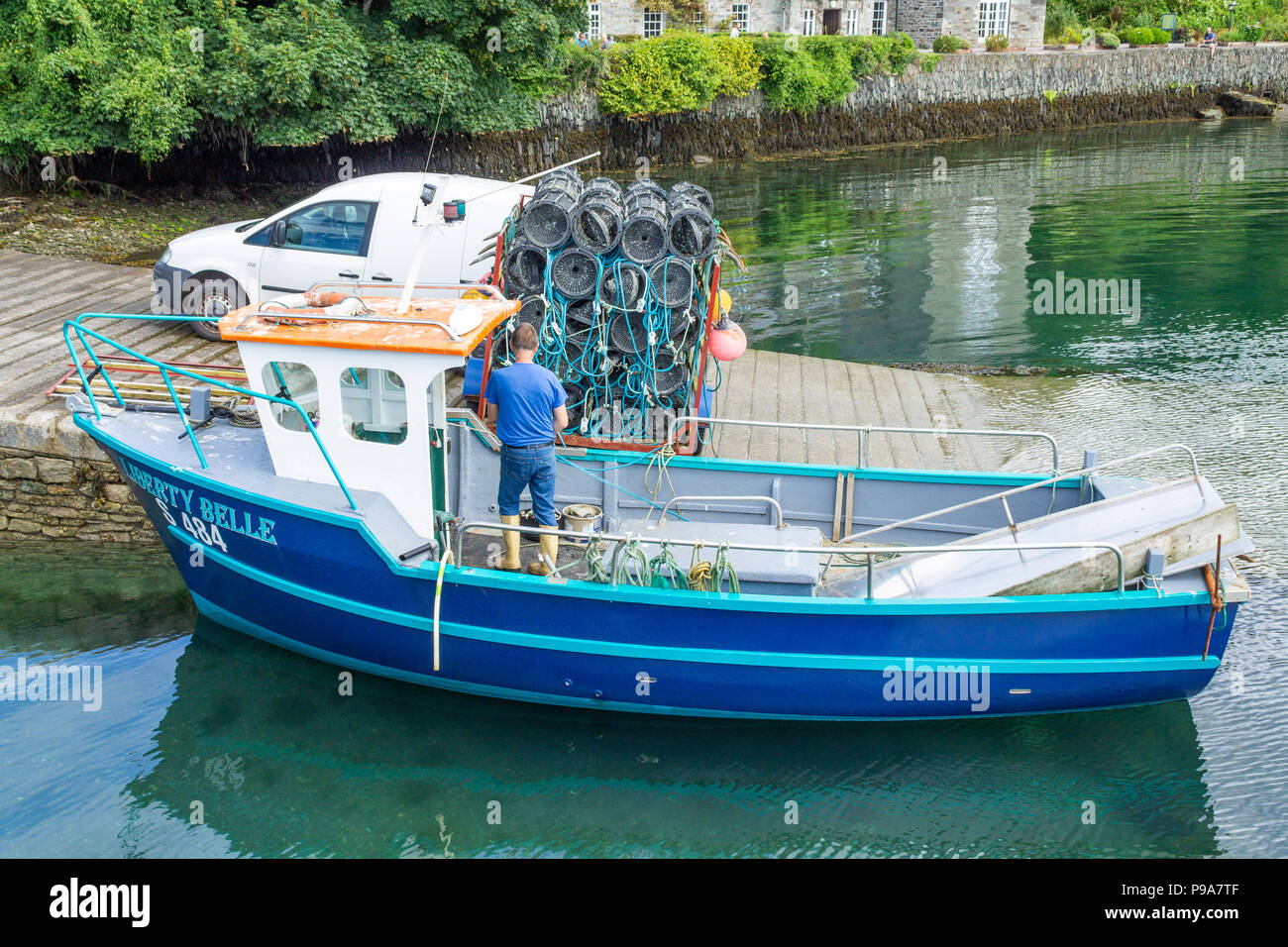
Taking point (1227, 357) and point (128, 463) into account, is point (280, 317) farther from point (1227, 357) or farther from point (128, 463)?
point (1227, 357)

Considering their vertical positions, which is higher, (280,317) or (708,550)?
(280,317)

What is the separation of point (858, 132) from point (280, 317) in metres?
30.5

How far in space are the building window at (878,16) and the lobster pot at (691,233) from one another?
35.0 meters

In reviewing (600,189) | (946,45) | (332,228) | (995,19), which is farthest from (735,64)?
(600,189)

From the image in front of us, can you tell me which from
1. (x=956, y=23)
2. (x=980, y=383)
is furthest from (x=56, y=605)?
(x=956, y=23)

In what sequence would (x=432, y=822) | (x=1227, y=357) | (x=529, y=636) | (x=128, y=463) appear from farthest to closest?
(x=1227, y=357) → (x=128, y=463) → (x=529, y=636) → (x=432, y=822)

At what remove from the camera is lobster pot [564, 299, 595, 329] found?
9.87 meters

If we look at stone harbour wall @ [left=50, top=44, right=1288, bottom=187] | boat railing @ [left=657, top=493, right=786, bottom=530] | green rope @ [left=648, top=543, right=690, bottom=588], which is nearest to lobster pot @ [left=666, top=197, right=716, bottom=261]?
boat railing @ [left=657, top=493, right=786, bottom=530]

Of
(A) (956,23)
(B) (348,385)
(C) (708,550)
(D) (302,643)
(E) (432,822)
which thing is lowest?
(E) (432,822)

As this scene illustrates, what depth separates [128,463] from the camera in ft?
27.5

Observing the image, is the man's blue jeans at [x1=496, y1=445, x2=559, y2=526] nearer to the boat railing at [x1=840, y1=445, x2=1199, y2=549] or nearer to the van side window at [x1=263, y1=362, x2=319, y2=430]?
the van side window at [x1=263, y1=362, x2=319, y2=430]

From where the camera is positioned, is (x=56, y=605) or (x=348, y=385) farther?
(x=56, y=605)

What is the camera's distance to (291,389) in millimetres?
7707
